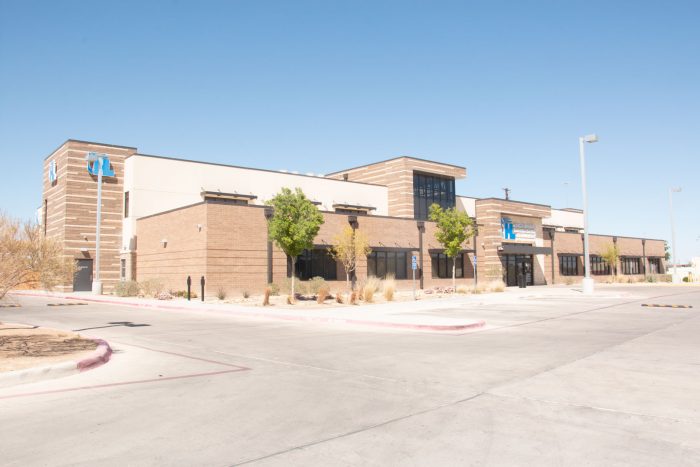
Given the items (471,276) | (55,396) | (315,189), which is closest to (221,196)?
(315,189)

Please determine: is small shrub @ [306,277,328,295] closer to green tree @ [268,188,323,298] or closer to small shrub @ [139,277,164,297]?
green tree @ [268,188,323,298]

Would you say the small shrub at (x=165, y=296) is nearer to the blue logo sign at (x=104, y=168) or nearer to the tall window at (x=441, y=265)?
the blue logo sign at (x=104, y=168)

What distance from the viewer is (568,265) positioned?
193 feet

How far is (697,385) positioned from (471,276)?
126 ft

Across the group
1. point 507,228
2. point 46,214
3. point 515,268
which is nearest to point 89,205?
point 46,214

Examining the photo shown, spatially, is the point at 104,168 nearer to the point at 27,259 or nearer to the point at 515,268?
the point at 27,259

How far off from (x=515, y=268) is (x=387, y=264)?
1697cm

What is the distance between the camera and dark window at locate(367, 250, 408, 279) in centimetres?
3876

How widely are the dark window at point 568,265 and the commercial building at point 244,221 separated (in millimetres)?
3266

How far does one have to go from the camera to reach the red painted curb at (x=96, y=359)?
376 inches

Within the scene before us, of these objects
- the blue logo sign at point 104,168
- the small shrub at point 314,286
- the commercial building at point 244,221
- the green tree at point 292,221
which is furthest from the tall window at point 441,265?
the blue logo sign at point 104,168

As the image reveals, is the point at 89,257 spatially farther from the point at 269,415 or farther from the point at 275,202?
the point at 269,415

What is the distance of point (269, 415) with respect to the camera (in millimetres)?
6445

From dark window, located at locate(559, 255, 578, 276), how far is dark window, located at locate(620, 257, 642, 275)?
38.9ft
